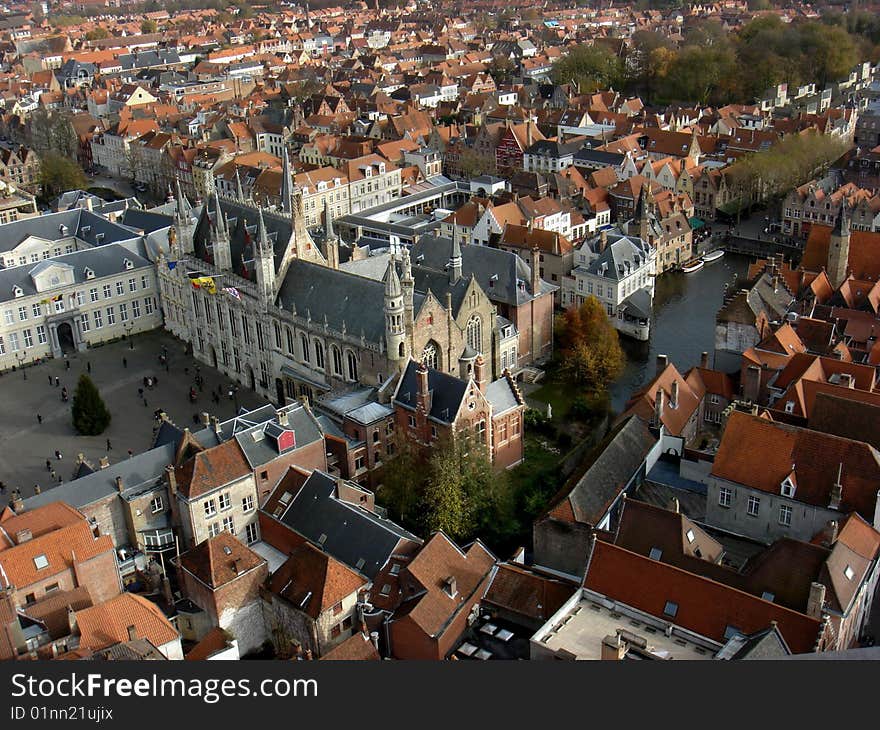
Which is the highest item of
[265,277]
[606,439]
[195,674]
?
[195,674]

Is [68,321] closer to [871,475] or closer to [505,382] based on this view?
[505,382]

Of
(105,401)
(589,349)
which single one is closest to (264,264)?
(105,401)

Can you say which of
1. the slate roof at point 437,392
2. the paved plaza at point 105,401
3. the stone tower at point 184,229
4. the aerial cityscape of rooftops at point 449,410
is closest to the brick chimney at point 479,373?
the aerial cityscape of rooftops at point 449,410

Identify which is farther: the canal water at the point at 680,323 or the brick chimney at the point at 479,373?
the canal water at the point at 680,323

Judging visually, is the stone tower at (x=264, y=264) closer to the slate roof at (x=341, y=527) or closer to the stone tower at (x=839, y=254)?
the slate roof at (x=341, y=527)

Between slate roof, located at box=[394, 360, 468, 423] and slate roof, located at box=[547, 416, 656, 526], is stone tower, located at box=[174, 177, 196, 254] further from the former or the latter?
slate roof, located at box=[547, 416, 656, 526]

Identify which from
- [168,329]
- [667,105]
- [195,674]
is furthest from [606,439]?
[667,105]

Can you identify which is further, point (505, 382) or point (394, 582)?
point (505, 382)

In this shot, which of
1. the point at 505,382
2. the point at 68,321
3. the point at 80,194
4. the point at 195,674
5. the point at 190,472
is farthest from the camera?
the point at 80,194
